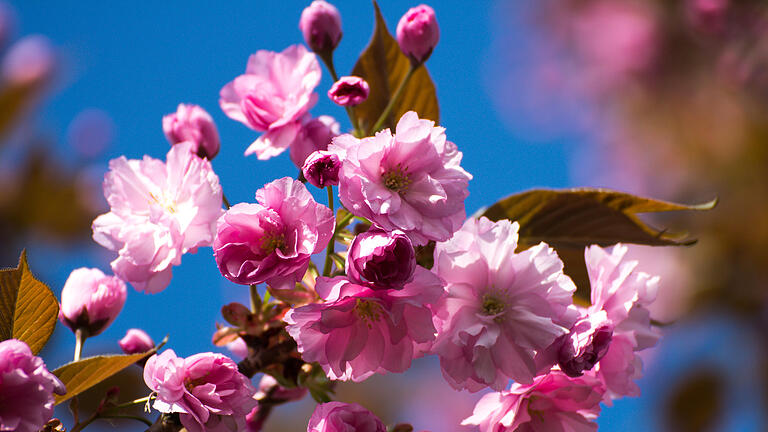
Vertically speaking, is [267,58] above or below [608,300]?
above

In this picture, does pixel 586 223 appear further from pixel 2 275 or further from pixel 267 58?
pixel 2 275

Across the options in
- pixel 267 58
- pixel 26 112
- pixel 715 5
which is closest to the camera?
pixel 267 58

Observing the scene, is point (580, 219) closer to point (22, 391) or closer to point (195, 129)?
point (195, 129)

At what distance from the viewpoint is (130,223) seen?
0.68 meters

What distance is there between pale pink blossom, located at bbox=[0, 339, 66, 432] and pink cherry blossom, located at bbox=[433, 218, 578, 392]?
0.31 metres

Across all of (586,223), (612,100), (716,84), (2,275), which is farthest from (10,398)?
(612,100)

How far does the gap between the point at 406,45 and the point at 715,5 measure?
8.32 feet

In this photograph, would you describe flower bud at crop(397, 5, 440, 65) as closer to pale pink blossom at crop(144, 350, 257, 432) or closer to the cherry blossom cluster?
the cherry blossom cluster

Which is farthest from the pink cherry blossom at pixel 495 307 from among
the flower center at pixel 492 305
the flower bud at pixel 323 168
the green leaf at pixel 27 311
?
the green leaf at pixel 27 311

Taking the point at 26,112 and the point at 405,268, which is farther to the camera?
the point at 26,112

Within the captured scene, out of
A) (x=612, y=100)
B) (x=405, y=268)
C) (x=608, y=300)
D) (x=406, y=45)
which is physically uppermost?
(x=406, y=45)

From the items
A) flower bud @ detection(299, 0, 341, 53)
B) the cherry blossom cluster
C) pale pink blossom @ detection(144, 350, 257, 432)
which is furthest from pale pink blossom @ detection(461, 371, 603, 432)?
flower bud @ detection(299, 0, 341, 53)

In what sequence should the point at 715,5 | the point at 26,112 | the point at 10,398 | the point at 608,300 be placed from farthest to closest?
the point at 26,112
the point at 715,5
the point at 608,300
the point at 10,398

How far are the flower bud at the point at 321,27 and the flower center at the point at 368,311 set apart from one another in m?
0.38
